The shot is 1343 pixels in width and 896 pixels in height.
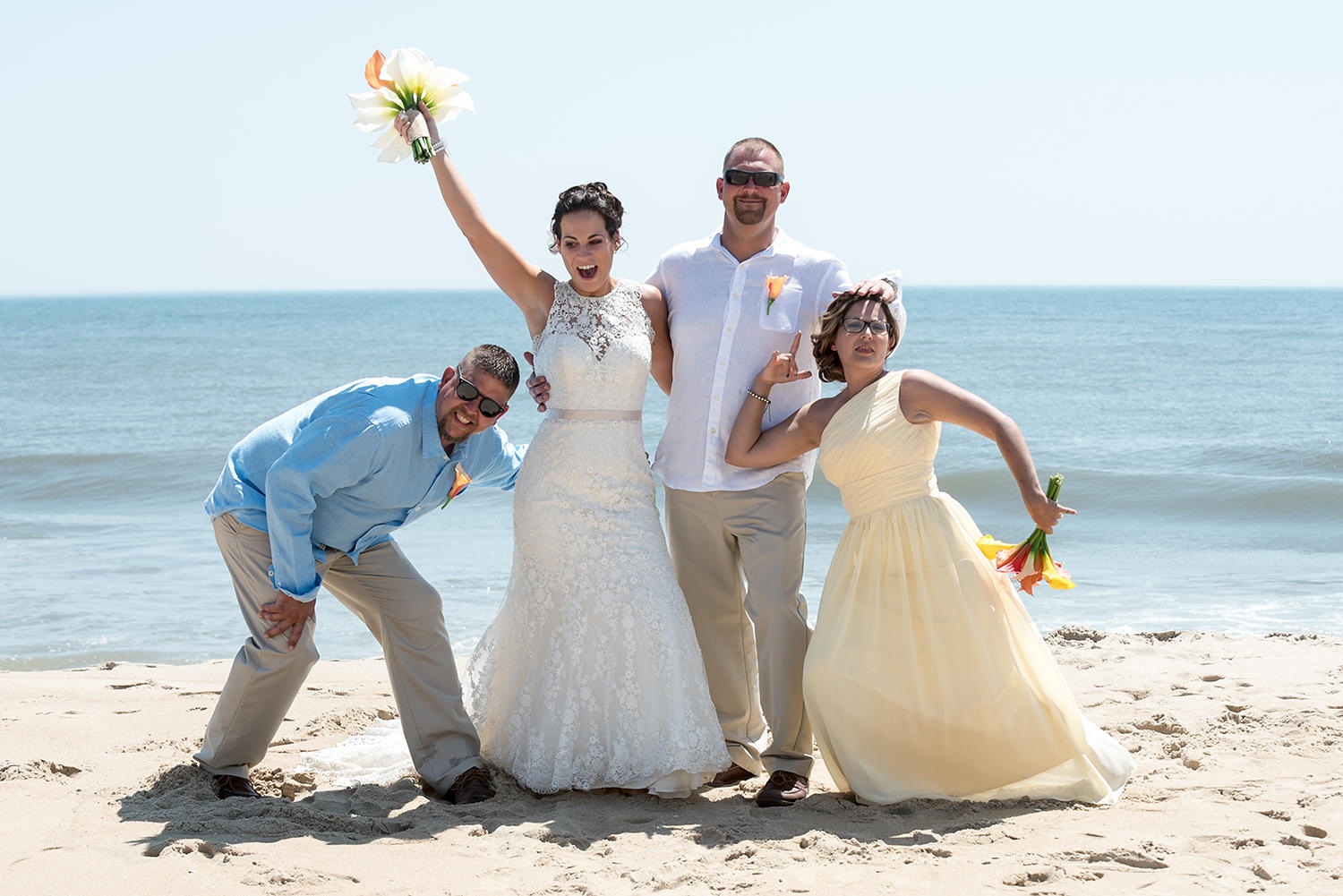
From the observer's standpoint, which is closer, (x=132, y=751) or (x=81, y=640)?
(x=132, y=751)

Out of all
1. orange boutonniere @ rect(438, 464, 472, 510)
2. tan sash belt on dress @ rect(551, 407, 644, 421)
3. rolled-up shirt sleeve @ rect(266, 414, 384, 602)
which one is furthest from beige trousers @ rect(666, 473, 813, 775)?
rolled-up shirt sleeve @ rect(266, 414, 384, 602)

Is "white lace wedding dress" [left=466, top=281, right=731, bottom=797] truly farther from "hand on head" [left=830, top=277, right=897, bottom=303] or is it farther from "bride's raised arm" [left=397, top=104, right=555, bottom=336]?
"hand on head" [left=830, top=277, right=897, bottom=303]

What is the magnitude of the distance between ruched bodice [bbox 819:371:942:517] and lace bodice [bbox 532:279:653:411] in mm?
757

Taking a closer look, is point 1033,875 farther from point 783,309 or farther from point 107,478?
point 107,478

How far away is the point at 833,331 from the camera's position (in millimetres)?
4441

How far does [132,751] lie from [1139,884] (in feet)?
12.9

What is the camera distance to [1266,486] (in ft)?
46.5

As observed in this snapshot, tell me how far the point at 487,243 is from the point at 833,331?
1.34m

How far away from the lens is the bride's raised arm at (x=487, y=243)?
4.56 metres

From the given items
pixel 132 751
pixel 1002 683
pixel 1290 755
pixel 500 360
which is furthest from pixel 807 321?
pixel 132 751

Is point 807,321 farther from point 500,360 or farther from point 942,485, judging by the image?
point 942,485

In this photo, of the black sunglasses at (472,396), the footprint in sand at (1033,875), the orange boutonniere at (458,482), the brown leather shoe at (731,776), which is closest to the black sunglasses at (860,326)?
the black sunglasses at (472,396)

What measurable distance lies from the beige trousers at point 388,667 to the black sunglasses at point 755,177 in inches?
75.0

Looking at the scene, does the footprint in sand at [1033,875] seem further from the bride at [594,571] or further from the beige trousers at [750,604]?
the bride at [594,571]
